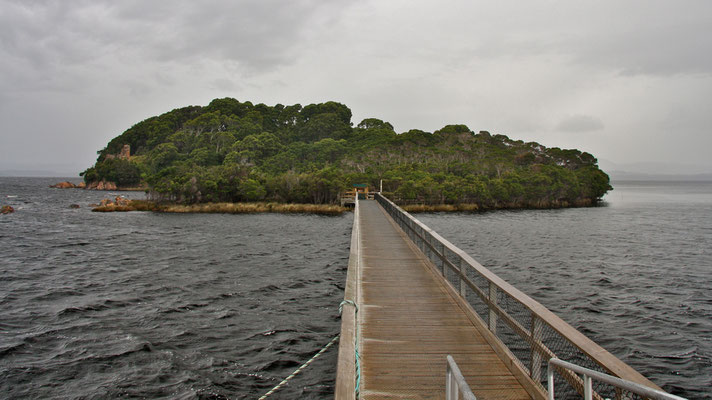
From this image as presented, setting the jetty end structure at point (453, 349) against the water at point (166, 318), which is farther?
the water at point (166, 318)

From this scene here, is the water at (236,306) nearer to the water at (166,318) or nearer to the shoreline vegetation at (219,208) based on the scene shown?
the water at (166,318)

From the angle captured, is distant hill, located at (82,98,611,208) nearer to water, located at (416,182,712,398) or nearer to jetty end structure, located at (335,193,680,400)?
water, located at (416,182,712,398)

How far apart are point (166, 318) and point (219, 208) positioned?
4017 cm

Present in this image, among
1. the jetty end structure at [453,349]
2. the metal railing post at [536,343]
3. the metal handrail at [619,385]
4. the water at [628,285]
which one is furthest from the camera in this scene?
the water at [628,285]

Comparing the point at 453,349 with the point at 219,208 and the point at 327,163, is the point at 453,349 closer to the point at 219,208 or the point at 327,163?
the point at 219,208

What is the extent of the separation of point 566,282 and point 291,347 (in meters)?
12.2

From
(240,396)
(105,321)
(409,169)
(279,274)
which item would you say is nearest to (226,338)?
(240,396)

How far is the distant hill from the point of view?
185 ft

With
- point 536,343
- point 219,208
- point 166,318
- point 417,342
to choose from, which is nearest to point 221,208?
point 219,208

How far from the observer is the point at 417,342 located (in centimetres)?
570

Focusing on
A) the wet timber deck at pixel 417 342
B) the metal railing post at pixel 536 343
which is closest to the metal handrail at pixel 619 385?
the metal railing post at pixel 536 343

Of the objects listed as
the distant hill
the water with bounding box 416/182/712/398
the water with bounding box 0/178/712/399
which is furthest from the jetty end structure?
the distant hill

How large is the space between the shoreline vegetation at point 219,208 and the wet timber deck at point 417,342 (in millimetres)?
39519

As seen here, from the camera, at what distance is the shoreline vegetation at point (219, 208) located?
48469 millimetres
